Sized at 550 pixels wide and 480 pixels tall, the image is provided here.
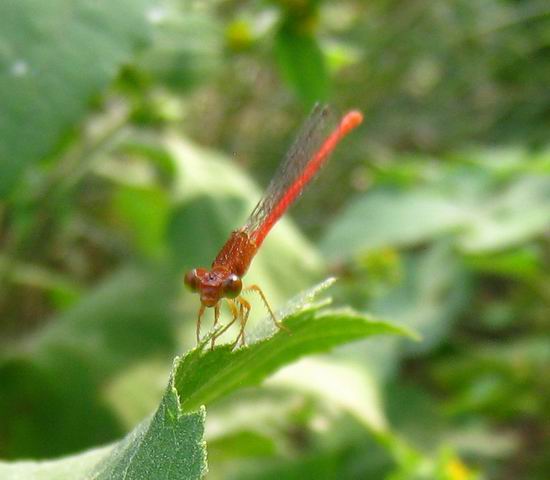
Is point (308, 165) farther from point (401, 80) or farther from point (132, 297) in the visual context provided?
point (401, 80)

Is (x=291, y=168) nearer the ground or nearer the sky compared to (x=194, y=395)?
nearer the sky

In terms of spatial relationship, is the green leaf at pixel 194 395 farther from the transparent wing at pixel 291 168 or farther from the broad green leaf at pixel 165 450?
the transparent wing at pixel 291 168

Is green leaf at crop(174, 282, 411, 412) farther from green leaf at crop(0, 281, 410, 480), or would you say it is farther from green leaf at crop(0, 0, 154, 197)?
green leaf at crop(0, 0, 154, 197)

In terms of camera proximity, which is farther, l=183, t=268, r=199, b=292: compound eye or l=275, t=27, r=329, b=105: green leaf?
l=275, t=27, r=329, b=105: green leaf

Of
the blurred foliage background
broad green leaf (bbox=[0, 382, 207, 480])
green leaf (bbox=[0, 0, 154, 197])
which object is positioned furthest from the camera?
the blurred foliage background

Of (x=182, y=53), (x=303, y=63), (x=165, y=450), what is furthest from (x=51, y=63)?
(x=165, y=450)

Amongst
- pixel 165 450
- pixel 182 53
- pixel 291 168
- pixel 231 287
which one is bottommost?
pixel 165 450

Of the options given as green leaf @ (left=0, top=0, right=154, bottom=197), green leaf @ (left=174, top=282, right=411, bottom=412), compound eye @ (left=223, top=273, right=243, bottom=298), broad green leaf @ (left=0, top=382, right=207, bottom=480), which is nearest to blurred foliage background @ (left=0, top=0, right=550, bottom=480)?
green leaf @ (left=0, top=0, right=154, bottom=197)

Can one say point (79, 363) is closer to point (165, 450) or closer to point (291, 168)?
point (291, 168)
